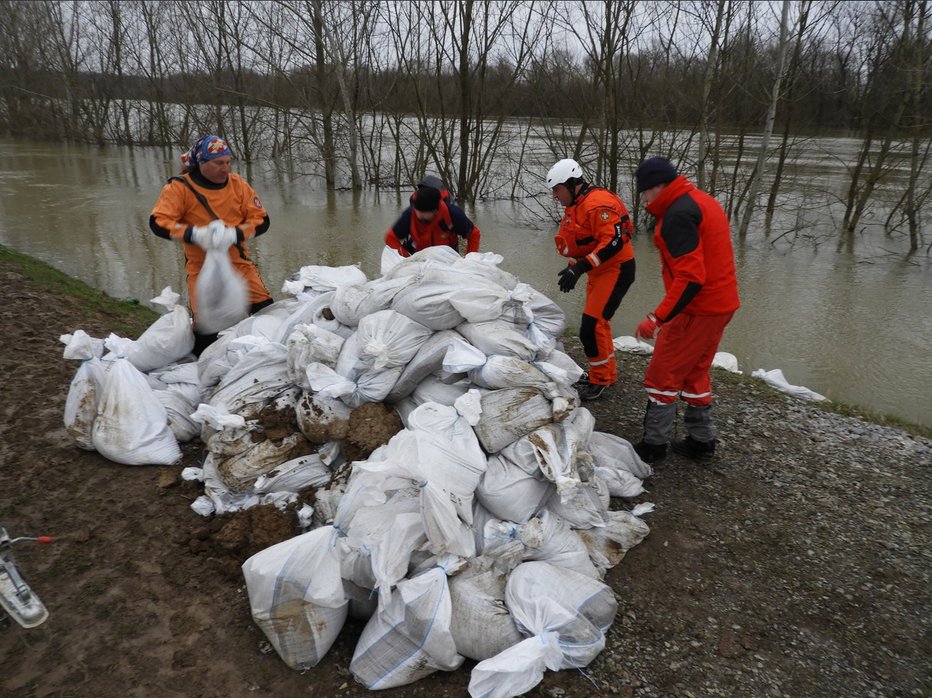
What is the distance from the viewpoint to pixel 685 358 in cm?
298

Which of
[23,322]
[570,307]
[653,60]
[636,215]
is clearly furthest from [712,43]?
[23,322]

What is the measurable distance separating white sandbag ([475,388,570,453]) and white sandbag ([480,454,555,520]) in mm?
99

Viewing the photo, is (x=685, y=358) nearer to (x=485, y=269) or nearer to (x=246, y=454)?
(x=485, y=269)

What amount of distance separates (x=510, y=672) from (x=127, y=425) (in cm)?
214

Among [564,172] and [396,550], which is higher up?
[564,172]

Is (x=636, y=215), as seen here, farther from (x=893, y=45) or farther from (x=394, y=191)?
(x=394, y=191)

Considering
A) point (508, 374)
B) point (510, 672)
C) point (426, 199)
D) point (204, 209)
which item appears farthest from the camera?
point (426, 199)

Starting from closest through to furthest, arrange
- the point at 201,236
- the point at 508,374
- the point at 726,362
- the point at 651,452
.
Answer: the point at 508,374 → the point at 651,452 → the point at 201,236 → the point at 726,362

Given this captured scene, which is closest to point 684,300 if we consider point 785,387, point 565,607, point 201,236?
point 565,607

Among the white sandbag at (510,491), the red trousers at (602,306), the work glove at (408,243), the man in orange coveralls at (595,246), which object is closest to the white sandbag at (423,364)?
the white sandbag at (510,491)

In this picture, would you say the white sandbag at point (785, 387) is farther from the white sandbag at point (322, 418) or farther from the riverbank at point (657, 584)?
the white sandbag at point (322, 418)

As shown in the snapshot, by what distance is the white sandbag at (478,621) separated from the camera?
1992 mm

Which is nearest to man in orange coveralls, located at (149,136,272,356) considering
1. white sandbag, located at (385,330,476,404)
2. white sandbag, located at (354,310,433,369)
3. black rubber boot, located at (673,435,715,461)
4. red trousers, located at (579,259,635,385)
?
white sandbag, located at (354,310,433,369)

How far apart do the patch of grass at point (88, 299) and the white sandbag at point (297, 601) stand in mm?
3459
